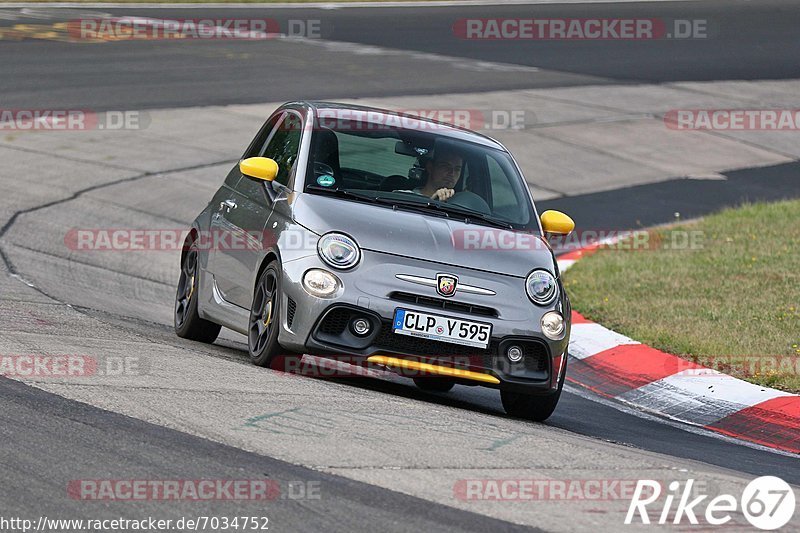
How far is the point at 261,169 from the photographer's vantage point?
27.1 feet

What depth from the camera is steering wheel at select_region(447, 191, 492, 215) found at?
834cm

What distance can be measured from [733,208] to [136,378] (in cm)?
1138

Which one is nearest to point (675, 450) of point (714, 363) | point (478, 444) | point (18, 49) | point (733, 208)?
point (478, 444)

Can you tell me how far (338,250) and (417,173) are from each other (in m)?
1.19

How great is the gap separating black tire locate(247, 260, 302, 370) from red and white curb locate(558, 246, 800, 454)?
8.48 ft

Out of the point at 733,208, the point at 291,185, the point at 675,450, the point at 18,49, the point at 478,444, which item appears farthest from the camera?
the point at 18,49

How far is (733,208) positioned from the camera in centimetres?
1683

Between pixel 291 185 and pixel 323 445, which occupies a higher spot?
pixel 291 185

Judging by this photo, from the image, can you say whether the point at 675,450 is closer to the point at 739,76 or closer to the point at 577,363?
the point at 577,363

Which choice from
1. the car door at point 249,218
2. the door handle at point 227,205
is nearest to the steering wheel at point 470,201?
the car door at point 249,218

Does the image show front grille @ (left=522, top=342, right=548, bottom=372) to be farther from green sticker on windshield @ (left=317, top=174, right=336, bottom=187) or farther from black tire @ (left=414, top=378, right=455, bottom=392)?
green sticker on windshield @ (left=317, top=174, right=336, bottom=187)

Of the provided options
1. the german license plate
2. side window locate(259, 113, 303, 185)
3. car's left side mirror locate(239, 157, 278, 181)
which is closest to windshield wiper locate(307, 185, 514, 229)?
car's left side mirror locate(239, 157, 278, 181)

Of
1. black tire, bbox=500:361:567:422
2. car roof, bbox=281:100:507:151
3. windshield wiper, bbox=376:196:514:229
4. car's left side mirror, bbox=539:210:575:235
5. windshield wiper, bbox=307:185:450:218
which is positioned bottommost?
black tire, bbox=500:361:567:422

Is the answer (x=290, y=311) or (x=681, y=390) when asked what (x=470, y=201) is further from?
(x=681, y=390)
